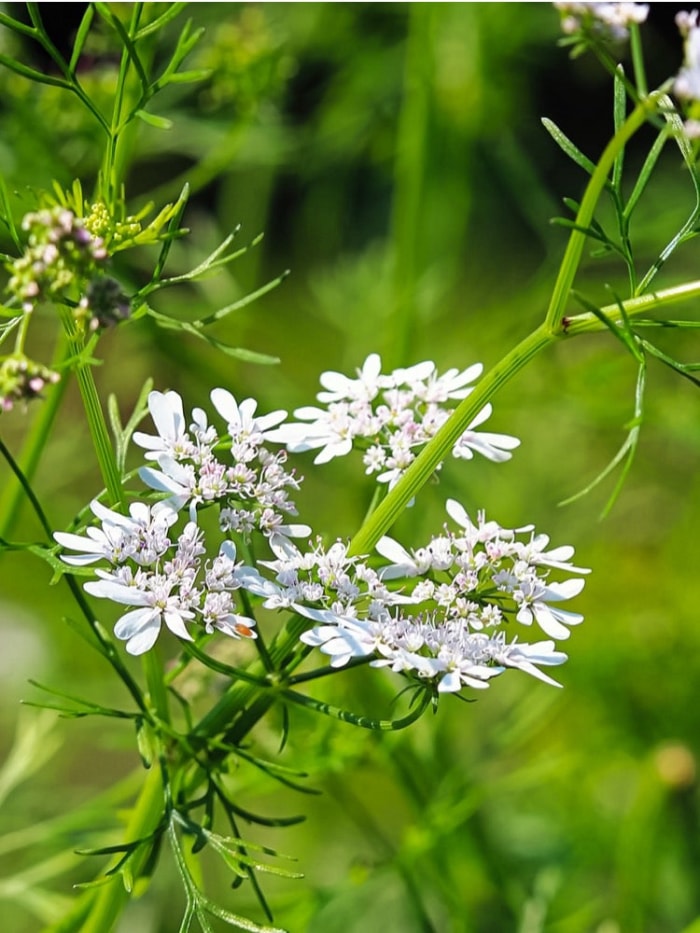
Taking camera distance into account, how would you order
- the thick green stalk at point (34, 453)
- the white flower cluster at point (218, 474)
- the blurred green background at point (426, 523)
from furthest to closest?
1. the blurred green background at point (426, 523)
2. the thick green stalk at point (34, 453)
3. the white flower cluster at point (218, 474)

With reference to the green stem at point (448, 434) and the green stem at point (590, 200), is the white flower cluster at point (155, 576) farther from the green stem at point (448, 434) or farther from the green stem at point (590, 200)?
the green stem at point (590, 200)

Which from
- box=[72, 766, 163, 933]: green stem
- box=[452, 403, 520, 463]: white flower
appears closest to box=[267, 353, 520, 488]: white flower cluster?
box=[452, 403, 520, 463]: white flower

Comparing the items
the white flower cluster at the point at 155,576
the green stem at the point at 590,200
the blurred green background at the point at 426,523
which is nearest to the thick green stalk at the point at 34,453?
the blurred green background at the point at 426,523

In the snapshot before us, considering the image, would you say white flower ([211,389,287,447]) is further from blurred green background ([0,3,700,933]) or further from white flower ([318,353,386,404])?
blurred green background ([0,3,700,933])

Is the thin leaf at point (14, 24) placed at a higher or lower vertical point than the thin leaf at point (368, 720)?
higher

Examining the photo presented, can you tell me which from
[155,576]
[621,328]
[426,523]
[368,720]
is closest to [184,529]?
[155,576]

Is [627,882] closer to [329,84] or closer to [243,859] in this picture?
[243,859]
